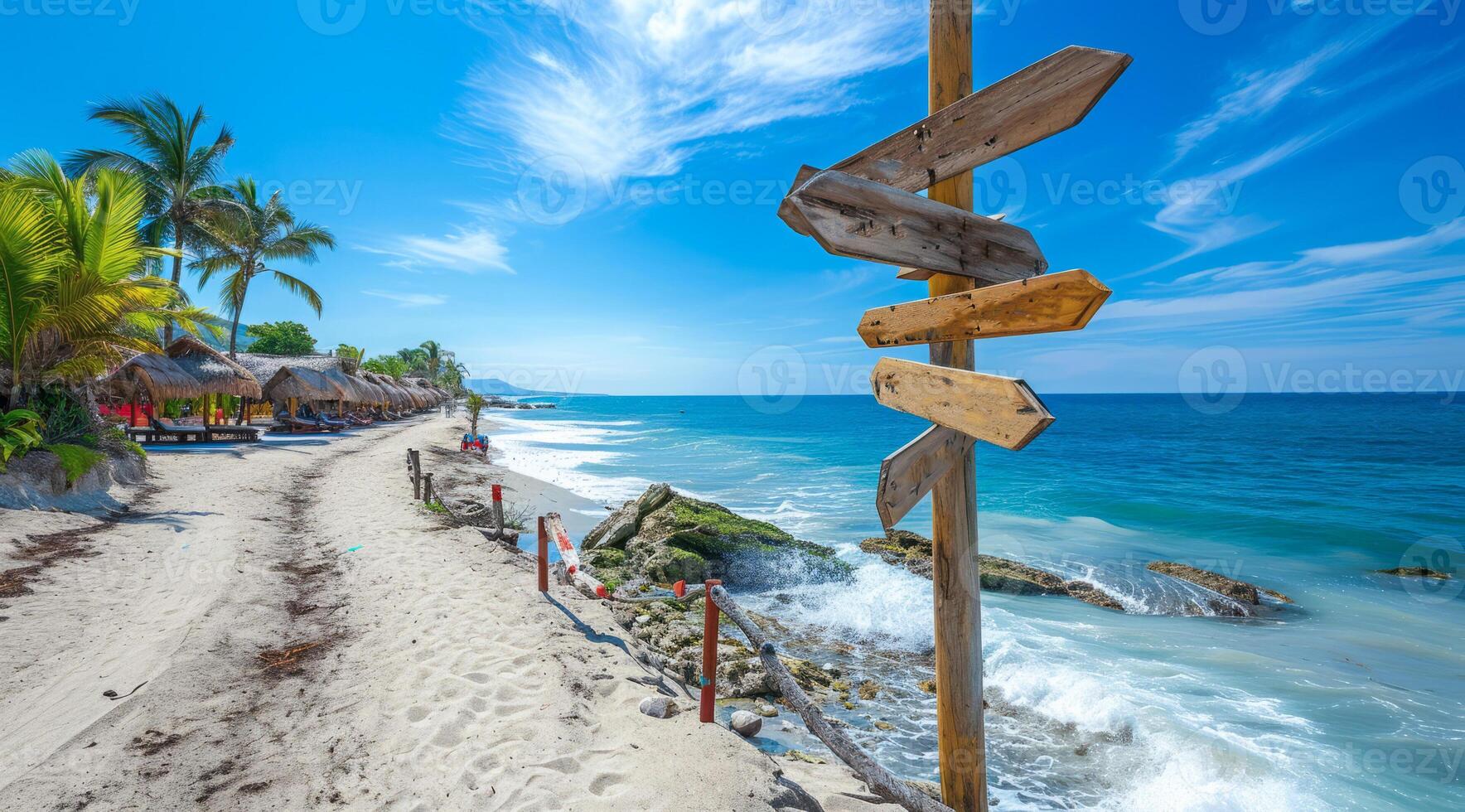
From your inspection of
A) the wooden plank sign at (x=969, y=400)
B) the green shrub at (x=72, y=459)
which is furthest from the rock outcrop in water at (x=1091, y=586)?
the green shrub at (x=72, y=459)

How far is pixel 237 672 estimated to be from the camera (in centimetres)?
465

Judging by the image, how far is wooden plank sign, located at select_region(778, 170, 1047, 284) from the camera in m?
2.21

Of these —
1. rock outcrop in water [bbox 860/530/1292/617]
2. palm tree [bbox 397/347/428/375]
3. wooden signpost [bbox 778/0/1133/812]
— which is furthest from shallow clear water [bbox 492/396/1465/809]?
palm tree [bbox 397/347/428/375]

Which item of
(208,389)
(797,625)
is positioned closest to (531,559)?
(797,625)

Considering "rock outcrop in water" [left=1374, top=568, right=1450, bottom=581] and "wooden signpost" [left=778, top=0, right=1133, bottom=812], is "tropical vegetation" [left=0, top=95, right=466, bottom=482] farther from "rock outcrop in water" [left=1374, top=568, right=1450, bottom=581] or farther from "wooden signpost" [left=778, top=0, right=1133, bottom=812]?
"rock outcrop in water" [left=1374, top=568, right=1450, bottom=581]

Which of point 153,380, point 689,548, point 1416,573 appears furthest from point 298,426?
point 1416,573

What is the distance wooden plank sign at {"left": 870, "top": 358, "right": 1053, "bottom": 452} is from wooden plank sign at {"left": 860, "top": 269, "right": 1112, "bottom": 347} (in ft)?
0.51

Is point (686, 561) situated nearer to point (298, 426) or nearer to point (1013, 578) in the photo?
point (1013, 578)

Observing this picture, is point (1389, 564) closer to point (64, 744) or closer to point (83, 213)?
point (64, 744)

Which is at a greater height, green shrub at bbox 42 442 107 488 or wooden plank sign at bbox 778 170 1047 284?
wooden plank sign at bbox 778 170 1047 284

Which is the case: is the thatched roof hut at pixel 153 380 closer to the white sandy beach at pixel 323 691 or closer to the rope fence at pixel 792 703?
the white sandy beach at pixel 323 691

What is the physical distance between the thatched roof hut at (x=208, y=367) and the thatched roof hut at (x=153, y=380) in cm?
30

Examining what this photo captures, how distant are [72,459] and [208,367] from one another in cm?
1359

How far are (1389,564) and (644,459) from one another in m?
29.1
